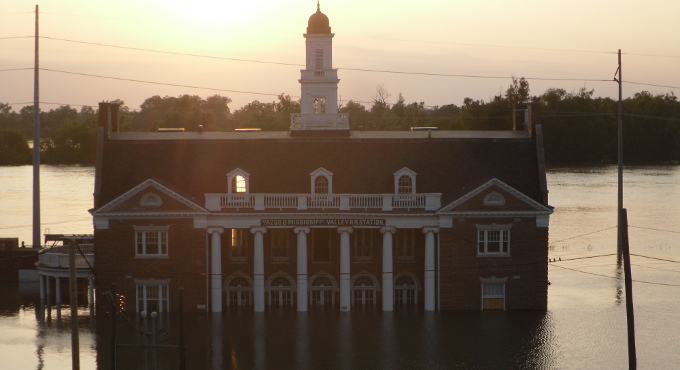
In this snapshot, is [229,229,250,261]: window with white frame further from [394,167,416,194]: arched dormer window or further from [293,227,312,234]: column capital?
[394,167,416,194]: arched dormer window

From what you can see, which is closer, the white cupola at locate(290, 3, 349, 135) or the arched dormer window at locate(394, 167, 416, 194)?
the arched dormer window at locate(394, 167, 416, 194)

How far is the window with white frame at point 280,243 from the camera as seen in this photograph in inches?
2547

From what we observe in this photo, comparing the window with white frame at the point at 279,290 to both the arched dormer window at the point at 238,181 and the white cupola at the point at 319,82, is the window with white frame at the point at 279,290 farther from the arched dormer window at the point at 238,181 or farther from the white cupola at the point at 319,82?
the white cupola at the point at 319,82

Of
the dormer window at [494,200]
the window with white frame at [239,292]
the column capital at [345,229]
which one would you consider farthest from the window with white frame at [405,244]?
the window with white frame at [239,292]

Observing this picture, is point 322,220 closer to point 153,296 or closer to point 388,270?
point 388,270

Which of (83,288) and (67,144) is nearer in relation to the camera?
(83,288)

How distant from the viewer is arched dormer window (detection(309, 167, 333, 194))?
64.3m

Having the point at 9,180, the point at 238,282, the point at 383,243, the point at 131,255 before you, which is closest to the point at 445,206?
the point at 383,243

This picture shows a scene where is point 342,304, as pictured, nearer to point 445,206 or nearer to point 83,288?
point 445,206

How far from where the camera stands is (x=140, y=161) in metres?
65.5

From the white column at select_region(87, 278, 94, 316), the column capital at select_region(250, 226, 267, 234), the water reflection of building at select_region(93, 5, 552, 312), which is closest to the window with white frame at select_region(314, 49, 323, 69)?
the water reflection of building at select_region(93, 5, 552, 312)

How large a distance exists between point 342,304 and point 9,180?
5280 inches

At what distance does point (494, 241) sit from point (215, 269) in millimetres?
16258

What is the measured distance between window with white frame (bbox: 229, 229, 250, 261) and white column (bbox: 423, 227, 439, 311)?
10.7 meters
